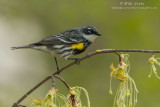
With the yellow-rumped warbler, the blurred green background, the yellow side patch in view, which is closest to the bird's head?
the yellow-rumped warbler

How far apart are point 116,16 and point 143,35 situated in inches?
35.9

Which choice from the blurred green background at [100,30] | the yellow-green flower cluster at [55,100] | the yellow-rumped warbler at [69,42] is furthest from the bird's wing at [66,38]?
the yellow-green flower cluster at [55,100]

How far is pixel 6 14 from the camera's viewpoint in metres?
5.96

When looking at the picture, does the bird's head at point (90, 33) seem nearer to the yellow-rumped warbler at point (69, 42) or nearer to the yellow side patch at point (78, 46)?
the yellow-rumped warbler at point (69, 42)

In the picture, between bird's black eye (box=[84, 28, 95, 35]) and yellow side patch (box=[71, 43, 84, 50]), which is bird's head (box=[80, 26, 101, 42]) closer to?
bird's black eye (box=[84, 28, 95, 35])

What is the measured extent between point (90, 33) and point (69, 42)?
0.40 metres

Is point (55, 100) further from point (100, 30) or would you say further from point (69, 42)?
point (100, 30)

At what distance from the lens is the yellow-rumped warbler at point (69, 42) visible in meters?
4.96

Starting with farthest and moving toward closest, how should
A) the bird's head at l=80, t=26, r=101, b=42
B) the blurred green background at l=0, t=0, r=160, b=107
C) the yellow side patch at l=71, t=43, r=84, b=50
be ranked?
the blurred green background at l=0, t=0, r=160, b=107
the yellow side patch at l=71, t=43, r=84, b=50
the bird's head at l=80, t=26, r=101, b=42

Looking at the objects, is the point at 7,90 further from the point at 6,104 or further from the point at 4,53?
the point at 4,53

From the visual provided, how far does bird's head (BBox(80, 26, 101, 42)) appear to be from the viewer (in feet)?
16.0

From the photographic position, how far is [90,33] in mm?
5035

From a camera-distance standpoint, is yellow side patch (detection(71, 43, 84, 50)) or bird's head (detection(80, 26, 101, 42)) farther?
yellow side patch (detection(71, 43, 84, 50))

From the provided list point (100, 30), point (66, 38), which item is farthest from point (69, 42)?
point (100, 30)
